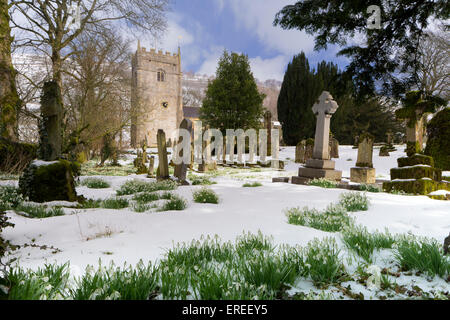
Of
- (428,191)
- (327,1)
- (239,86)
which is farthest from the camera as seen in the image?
(239,86)

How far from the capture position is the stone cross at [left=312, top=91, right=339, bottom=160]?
9.55m

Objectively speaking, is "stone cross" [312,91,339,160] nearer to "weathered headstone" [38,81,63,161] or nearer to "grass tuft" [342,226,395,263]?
"grass tuft" [342,226,395,263]

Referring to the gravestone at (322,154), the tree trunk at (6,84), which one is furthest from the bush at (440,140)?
the tree trunk at (6,84)

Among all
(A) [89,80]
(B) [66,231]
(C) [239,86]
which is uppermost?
(C) [239,86]

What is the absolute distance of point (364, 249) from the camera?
7.07 feet

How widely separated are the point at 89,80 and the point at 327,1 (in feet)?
42.1

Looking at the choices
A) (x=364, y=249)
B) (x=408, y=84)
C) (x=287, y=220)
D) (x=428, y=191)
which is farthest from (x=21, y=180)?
(x=428, y=191)

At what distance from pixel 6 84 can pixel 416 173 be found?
13.6 metres

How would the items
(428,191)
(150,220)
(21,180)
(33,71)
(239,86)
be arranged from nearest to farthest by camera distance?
(150,220), (21,180), (428,191), (33,71), (239,86)

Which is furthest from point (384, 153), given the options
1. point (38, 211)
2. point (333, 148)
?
point (38, 211)

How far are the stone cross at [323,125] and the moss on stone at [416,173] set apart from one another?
2.64m

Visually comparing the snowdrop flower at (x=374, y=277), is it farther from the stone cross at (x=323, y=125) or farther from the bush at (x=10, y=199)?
the stone cross at (x=323, y=125)

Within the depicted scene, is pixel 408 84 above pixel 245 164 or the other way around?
above

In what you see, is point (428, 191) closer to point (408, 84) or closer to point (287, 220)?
point (408, 84)
